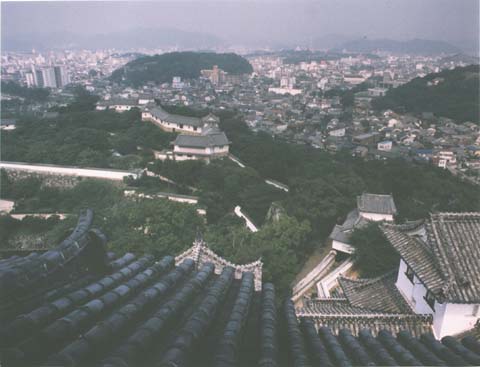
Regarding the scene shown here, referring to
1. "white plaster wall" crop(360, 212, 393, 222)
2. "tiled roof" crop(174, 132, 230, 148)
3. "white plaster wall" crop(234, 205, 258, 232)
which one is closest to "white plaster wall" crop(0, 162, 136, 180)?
"tiled roof" crop(174, 132, 230, 148)

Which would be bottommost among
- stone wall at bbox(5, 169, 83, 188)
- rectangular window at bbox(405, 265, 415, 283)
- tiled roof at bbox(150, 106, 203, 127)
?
stone wall at bbox(5, 169, 83, 188)

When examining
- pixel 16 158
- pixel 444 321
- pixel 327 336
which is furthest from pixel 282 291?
pixel 16 158

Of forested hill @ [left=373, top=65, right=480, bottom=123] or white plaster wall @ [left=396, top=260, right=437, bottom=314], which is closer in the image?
white plaster wall @ [left=396, top=260, right=437, bottom=314]

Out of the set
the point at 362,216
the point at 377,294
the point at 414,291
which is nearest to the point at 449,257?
the point at 414,291

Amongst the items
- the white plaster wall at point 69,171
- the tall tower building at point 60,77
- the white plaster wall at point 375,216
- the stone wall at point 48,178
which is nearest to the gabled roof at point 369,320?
the white plaster wall at point 375,216

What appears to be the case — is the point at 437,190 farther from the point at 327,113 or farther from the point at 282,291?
the point at 327,113

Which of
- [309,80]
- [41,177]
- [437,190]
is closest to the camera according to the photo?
[437,190]

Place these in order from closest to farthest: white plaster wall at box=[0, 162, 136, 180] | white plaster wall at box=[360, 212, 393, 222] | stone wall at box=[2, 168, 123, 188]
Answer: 1. white plaster wall at box=[360, 212, 393, 222]
2. white plaster wall at box=[0, 162, 136, 180]
3. stone wall at box=[2, 168, 123, 188]

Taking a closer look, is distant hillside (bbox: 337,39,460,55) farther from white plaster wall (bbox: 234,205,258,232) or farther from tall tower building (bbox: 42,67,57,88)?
white plaster wall (bbox: 234,205,258,232)
